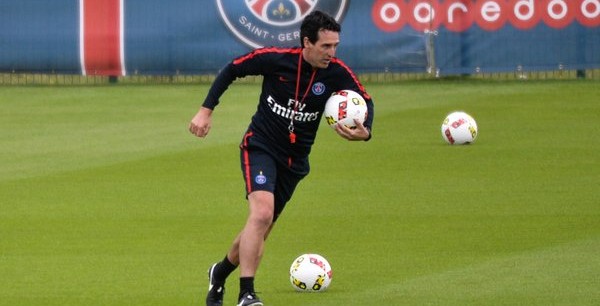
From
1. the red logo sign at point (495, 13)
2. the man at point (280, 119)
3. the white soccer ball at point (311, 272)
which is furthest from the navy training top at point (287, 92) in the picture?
the red logo sign at point (495, 13)

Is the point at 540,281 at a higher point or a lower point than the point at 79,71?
higher

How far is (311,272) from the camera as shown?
11.9m

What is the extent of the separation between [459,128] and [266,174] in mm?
10892

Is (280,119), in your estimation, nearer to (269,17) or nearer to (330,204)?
(330,204)

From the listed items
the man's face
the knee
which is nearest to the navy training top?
the man's face

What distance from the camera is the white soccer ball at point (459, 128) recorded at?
71.2 ft

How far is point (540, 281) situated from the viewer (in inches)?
483

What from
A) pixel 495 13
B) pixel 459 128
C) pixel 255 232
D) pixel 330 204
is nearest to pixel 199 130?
pixel 255 232

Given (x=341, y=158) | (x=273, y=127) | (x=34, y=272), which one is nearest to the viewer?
(x=273, y=127)

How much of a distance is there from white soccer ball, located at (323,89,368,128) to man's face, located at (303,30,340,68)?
10.4 inches

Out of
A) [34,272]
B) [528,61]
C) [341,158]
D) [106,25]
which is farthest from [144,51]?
[34,272]

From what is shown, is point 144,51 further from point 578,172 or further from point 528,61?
point 578,172

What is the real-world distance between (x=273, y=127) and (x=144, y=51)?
18.3 meters

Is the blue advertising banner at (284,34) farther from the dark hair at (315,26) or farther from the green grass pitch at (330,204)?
the dark hair at (315,26)
